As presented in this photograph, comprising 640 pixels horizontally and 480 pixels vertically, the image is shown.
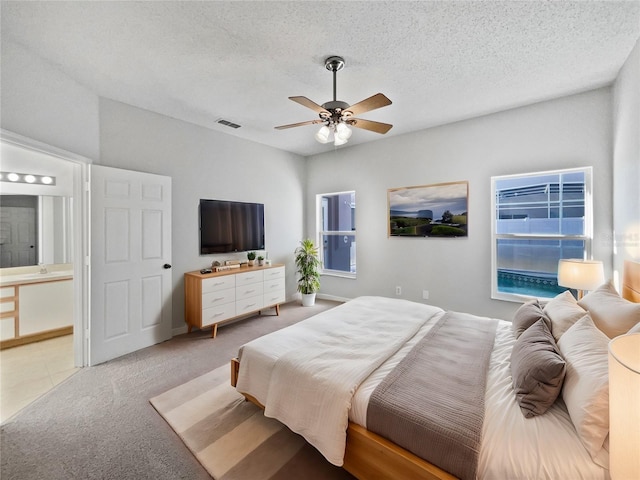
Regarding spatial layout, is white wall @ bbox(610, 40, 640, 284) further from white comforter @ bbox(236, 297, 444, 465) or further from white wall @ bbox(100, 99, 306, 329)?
white wall @ bbox(100, 99, 306, 329)

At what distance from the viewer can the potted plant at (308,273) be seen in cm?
489

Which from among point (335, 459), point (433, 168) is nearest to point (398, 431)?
point (335, 459)

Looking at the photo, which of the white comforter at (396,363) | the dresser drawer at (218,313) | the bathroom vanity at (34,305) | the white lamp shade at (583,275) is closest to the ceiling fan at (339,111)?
the white comforter at (396,363)

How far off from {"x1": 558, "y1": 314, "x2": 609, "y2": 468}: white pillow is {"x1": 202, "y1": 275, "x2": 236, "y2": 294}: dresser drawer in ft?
11.1

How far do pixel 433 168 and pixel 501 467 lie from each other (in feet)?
12.0

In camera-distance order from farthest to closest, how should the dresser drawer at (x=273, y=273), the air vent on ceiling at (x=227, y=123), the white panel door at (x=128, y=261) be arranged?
1. the dresser drawer at (x=273, y=273)
2. the air vent on ceiling at (x=227, y=123)
3. the white panel door at (x=128, y=261)

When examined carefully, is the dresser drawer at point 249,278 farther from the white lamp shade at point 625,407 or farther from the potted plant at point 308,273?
the white lamp shade at point 625,407

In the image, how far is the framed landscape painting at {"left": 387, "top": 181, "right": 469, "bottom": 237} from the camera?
147 inches

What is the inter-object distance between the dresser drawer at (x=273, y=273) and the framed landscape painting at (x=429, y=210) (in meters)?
1.93

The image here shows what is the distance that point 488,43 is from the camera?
6.96 ft

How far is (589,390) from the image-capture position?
1.07m

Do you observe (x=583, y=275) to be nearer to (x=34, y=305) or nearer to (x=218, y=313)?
(x=218, y=313)

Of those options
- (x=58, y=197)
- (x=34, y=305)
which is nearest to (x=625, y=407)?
(x=34, y=305)

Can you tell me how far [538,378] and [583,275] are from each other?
1843 millimetres
